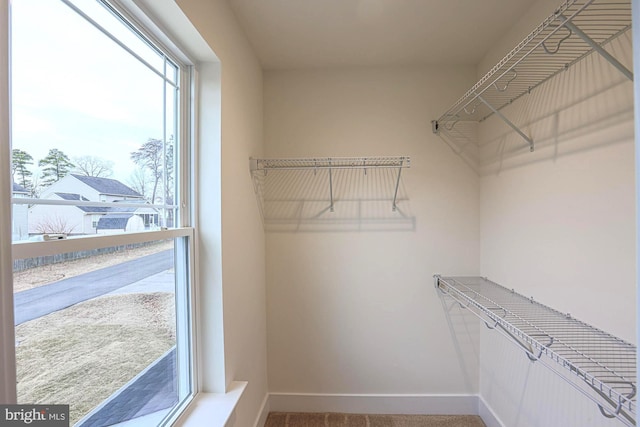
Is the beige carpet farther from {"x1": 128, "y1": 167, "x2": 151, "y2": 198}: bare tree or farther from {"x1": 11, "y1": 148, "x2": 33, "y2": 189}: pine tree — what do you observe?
{"x1": 11, "y1": 148, "x2": 33, "y2": 189}: pine tree

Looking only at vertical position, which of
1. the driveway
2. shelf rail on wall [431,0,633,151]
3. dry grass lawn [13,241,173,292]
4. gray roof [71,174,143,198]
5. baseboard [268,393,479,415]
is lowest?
baseboard [268,393,479,415]

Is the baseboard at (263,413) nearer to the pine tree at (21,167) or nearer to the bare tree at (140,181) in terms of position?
the bare tree at (140,181)

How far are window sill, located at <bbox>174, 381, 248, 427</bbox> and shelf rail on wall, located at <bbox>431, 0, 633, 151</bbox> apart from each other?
1.78 m

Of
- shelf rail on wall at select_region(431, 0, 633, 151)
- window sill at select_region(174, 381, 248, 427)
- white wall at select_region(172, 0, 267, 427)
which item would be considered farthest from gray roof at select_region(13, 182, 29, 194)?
shelf rail on wall at select_region(431, 0, 633, 151)

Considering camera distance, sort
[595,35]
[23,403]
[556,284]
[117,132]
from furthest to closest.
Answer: [556,284] → [595,35] → [117,132] → [23,403]

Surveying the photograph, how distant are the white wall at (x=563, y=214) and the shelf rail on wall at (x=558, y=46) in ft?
0.15

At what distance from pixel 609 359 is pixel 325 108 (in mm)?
1945

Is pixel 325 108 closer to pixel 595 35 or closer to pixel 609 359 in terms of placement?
pixel 595 35

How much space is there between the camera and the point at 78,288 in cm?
80

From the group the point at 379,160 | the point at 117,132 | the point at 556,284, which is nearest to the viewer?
the point at 117,132

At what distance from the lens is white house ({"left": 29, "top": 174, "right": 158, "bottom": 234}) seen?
0.72 meters

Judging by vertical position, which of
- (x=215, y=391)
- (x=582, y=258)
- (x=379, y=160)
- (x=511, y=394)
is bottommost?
(x=511, y=394)

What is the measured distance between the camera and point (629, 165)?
1.03 m

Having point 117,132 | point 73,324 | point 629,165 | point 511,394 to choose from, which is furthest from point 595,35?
point 73,324
